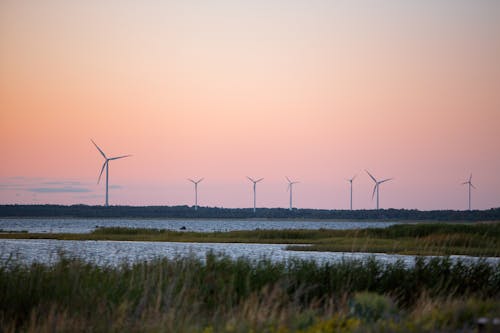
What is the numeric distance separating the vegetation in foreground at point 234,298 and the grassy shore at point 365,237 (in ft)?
73.6

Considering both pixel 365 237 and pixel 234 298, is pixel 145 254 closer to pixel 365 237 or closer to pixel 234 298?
pixel 234 298

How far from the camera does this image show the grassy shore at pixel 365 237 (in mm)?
47406

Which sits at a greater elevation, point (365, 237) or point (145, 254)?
point (365, 237)

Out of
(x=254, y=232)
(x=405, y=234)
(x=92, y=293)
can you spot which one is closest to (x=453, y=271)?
(x=92, y=293)

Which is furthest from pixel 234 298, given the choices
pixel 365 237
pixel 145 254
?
pixel 365 237

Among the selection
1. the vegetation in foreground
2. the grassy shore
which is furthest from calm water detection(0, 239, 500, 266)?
the grassy shore

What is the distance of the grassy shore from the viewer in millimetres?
47406

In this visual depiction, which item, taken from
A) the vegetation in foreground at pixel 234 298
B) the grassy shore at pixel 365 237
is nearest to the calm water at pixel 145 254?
the vegetation in foreground at pixel 234 298

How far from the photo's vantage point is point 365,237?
57.6 metres

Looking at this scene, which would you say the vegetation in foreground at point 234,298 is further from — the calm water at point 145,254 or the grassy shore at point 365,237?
the grassy shore at point 365,237

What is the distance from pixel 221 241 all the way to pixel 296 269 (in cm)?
3588

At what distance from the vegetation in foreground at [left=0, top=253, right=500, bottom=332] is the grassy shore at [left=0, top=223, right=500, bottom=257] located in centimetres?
2242

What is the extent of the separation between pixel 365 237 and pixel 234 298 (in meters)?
39.8

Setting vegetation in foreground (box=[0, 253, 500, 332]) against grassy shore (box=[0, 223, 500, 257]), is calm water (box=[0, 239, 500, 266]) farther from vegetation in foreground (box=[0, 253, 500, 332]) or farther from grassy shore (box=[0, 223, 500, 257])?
grassy shore (box=[0, 223, 500, 257])
